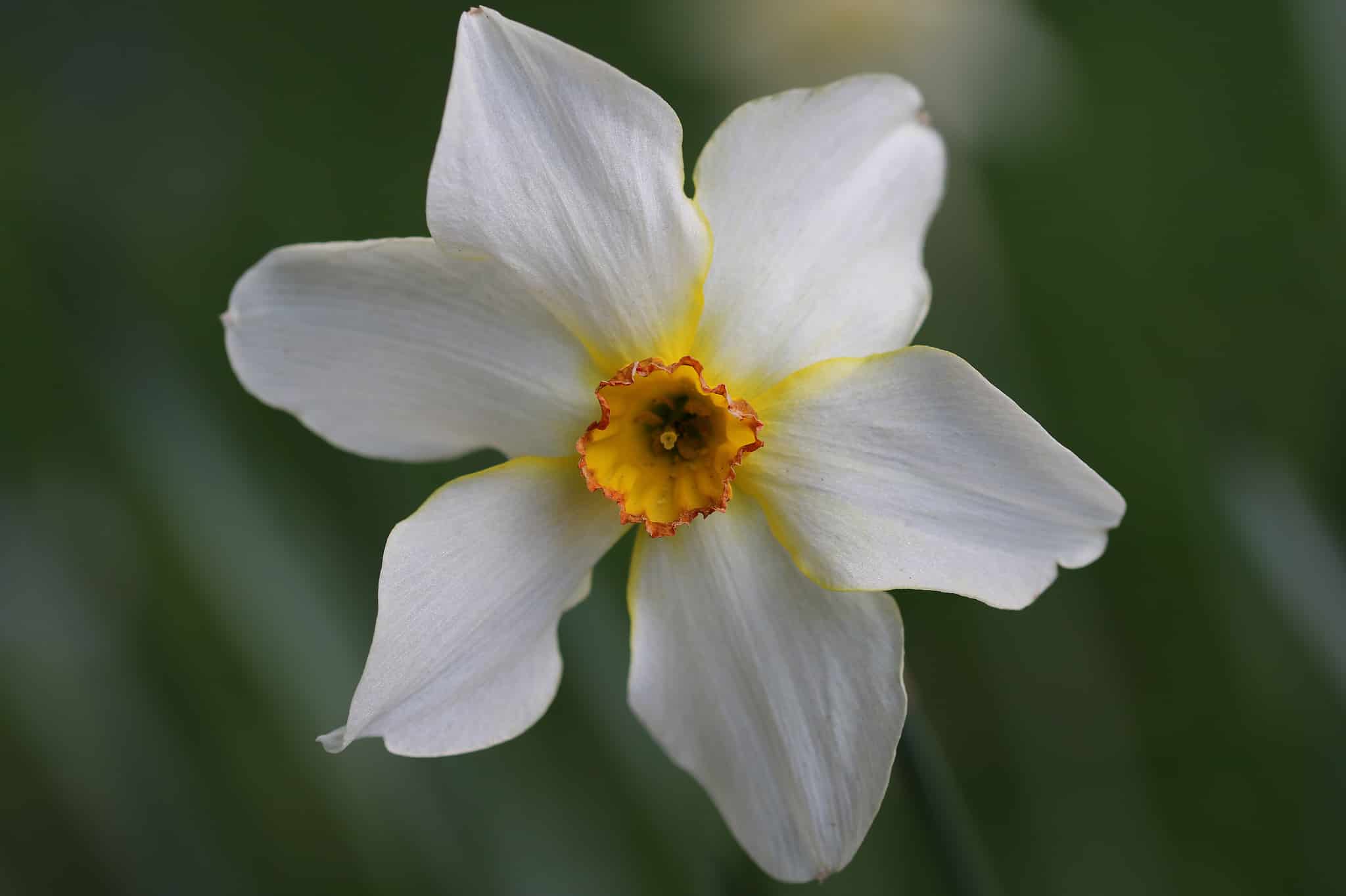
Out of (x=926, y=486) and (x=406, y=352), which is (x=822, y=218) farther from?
(x=406, y=352)

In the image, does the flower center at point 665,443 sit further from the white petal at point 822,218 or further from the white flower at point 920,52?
Result: the white flower at point 920,52

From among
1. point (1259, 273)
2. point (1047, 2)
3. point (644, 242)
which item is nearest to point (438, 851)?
point (644, 242)

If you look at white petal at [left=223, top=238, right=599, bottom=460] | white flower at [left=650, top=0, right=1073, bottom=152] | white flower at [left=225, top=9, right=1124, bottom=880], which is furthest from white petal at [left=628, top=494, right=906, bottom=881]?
white flower at [left=650, top=0, right=1073, bottom=152]

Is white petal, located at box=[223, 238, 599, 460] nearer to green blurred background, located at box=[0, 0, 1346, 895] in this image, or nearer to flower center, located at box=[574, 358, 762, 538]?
flower center, located at box=[574, 358, 762, 538]

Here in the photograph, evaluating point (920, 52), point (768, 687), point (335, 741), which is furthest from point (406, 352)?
point (920, 52)

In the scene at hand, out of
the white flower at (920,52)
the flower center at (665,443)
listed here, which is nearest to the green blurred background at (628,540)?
the white flower at (920,52)

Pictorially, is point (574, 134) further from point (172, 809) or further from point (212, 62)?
point (212, 62)
